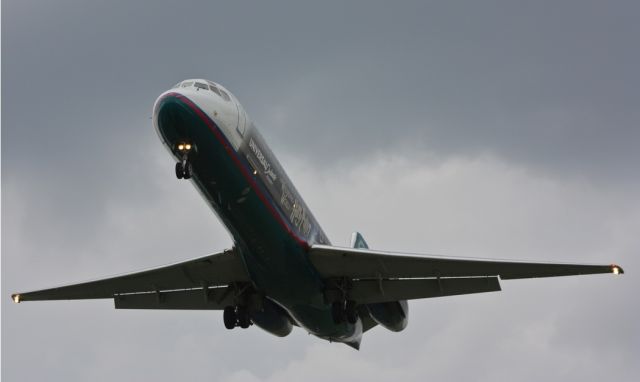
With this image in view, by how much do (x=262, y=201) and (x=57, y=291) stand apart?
11924mm

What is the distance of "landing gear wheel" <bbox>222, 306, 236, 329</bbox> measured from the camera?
111 ft

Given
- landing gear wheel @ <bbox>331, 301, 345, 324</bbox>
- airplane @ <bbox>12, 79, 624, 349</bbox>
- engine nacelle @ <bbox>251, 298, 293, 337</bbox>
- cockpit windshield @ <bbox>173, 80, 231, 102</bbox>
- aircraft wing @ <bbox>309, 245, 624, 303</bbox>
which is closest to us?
airplane @ <bbox>12, 79, 624, 349</bbox>

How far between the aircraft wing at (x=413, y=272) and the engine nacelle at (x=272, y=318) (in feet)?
12.0

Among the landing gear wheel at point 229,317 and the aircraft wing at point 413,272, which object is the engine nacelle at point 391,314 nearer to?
the aircraft wing at point 413,272

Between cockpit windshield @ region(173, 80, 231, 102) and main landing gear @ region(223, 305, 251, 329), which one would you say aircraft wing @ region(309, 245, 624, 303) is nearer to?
main landing gear @ region(223, 305, 251, 329)

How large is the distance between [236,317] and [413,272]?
6829mm

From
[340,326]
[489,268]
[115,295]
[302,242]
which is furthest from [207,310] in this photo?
[489,268]

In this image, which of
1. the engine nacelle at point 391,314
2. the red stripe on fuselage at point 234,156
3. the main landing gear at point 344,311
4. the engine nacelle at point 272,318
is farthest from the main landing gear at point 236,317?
the engine nacelle at point 391,314

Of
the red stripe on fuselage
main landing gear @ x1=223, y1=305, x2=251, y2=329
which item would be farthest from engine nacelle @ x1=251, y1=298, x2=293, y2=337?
the red stripe on fuselage

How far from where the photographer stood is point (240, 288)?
3369cm

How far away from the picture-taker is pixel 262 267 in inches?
1179

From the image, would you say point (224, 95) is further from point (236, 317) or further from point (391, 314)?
point (391, 314)

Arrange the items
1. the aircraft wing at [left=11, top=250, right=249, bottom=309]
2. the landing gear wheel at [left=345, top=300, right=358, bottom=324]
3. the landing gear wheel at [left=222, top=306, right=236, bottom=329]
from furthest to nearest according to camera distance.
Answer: the landing gear wheel at [left=222, top=306, right=236, bottom=329] → the aircraft wing at [left=11, top=250, right=249, bottom=309] → the landing gear wheel at [left=345, top=300, right=358, bottom=324]

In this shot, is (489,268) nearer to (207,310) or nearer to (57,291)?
(207,310)
